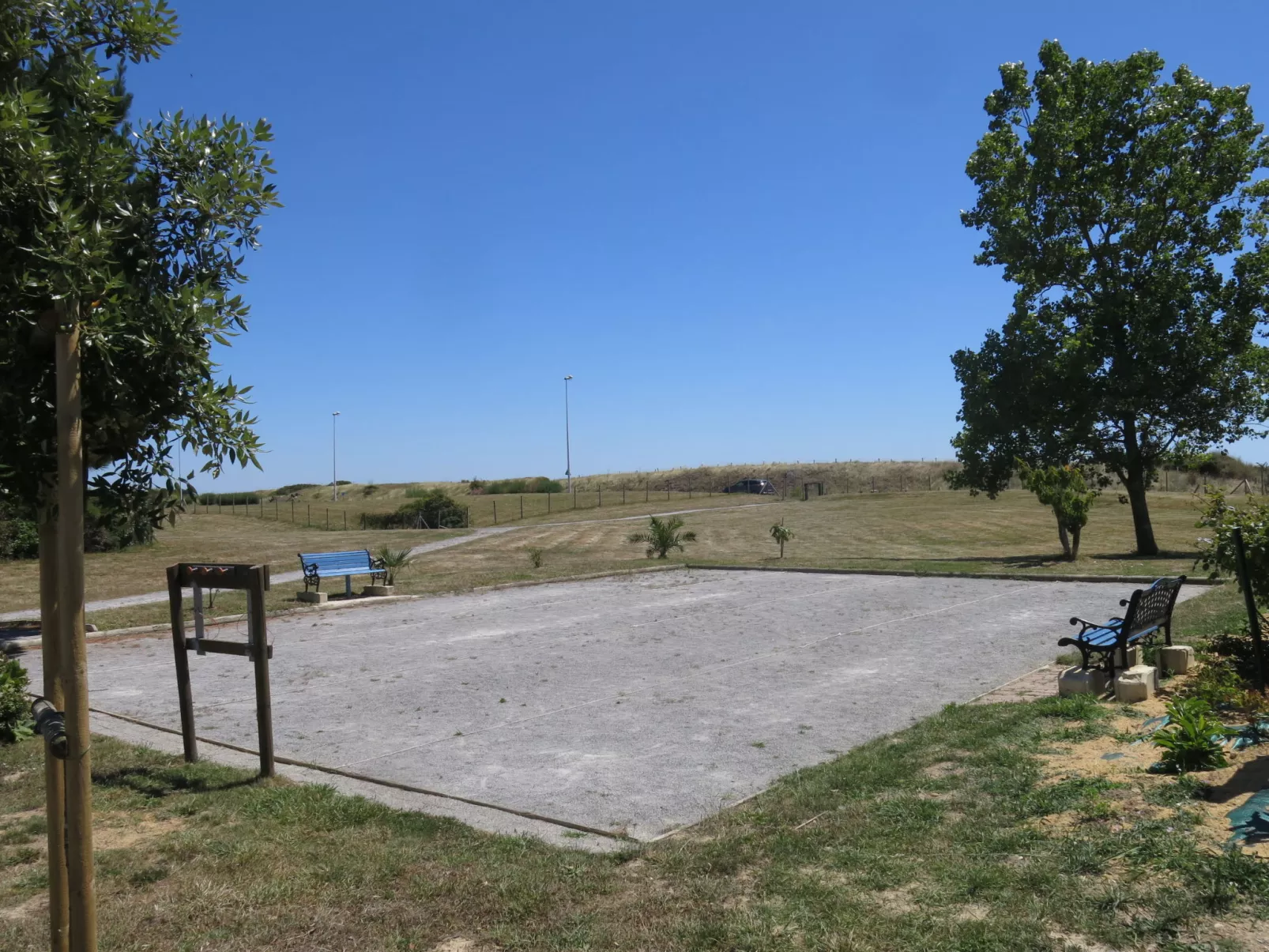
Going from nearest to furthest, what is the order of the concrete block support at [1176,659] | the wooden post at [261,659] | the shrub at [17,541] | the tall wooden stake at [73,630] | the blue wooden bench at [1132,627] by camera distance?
the tall wooden stake at [73,630] → the wooden post at [261,659] → the blue wooden bench at [1132,627] → the concrete block support at [1176,659] → the shrub at [17,541]

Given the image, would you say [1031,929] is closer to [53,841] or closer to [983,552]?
[53,841]

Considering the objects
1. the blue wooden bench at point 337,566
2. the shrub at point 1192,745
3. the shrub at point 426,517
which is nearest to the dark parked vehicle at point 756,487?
the shrub at point 426,517

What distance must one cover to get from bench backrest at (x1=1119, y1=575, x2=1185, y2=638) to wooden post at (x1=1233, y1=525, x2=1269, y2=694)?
0.77 m

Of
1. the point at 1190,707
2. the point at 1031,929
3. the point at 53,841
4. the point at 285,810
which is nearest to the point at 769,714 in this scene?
the point at 1190,707

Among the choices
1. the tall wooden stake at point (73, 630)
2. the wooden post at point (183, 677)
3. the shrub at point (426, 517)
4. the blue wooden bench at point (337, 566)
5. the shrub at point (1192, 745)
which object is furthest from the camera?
the shrub at point (426, 517)

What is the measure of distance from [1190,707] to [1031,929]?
267 cm

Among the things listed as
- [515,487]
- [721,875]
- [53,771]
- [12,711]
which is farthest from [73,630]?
[515,487]

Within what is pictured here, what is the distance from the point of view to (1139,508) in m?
26.4

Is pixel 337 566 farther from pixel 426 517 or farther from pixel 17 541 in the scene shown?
pixel 426 517

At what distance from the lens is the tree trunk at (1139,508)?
85.4ft

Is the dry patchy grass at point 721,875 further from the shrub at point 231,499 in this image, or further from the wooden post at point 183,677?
the shrub at point 231,499

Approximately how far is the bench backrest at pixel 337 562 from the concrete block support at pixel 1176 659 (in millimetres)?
13645

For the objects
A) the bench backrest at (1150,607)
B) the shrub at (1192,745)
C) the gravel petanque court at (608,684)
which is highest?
the bench backrest at (1150,607)

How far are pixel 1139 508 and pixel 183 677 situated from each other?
2543cm
